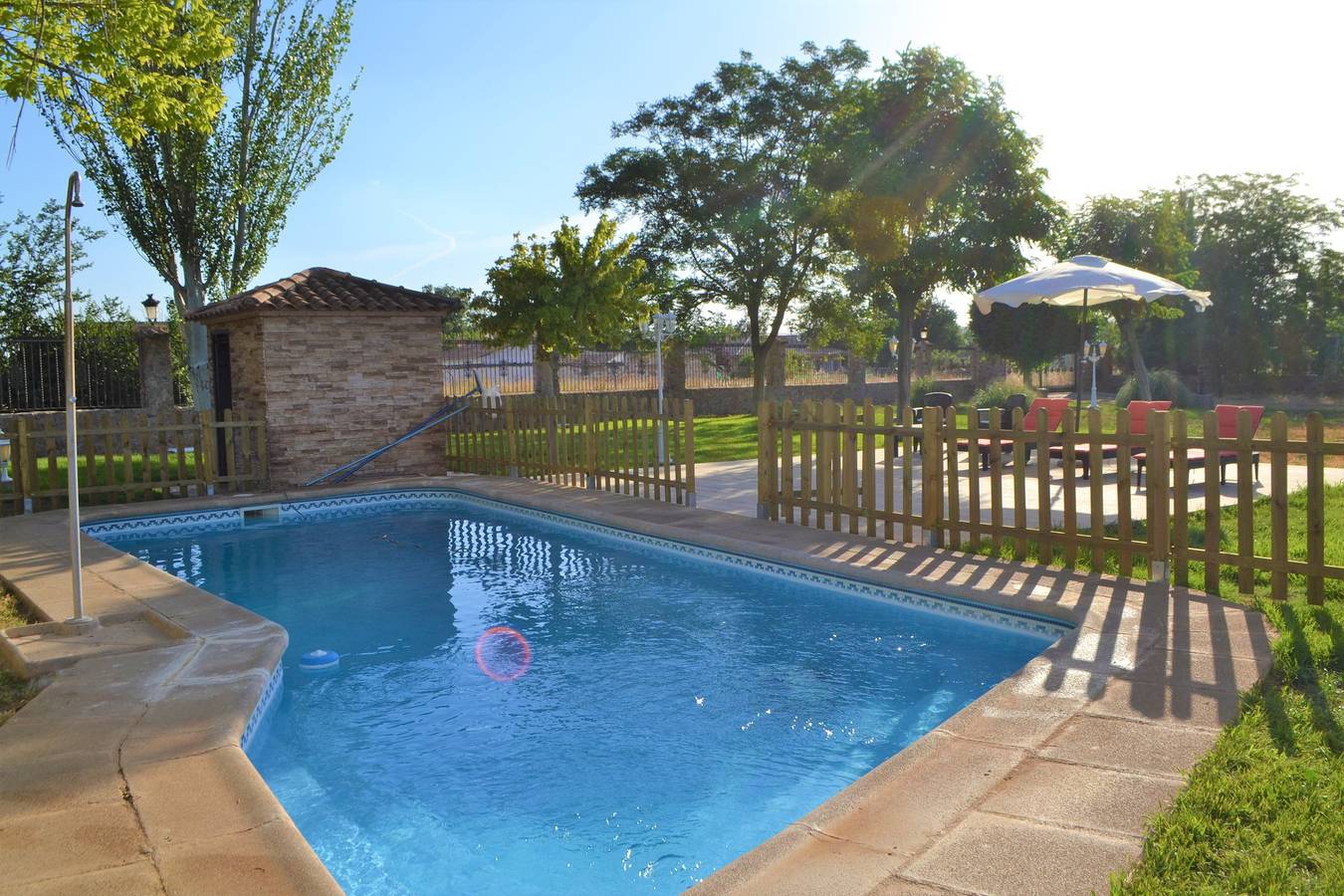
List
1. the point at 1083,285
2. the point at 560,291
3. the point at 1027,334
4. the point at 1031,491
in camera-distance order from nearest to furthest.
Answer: the point at 1083,285, the point at 1031,491, the point at 560,291, the point at 1027,334

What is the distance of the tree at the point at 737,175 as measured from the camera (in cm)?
2511

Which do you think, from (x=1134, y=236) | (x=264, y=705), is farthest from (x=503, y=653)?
(x=1134, y=236)

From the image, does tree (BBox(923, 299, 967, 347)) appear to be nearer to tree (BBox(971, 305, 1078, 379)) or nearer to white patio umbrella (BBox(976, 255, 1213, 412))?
tree (BBox(971, 305, 1078, 379))

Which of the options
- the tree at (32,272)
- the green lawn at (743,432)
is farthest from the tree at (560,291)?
the tree at (32,272)

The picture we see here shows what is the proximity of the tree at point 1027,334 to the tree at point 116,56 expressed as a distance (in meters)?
29.2

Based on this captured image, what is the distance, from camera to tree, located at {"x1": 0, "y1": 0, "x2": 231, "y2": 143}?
7320 millimetres

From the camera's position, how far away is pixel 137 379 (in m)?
22.1

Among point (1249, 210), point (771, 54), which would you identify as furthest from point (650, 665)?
point (1249, 210)

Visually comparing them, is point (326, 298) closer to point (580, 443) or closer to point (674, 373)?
point (580, 443)

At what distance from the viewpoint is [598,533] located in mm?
10219

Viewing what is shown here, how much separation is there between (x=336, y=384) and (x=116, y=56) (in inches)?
243

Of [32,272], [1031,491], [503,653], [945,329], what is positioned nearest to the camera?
[503,653]

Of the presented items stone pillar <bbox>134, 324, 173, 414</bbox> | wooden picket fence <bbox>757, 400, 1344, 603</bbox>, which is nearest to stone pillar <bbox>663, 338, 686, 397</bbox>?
stone pillar <bbox>134, 324, 173, 414</bbox>

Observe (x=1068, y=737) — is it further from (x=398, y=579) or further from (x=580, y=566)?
(x=398, y=579)
